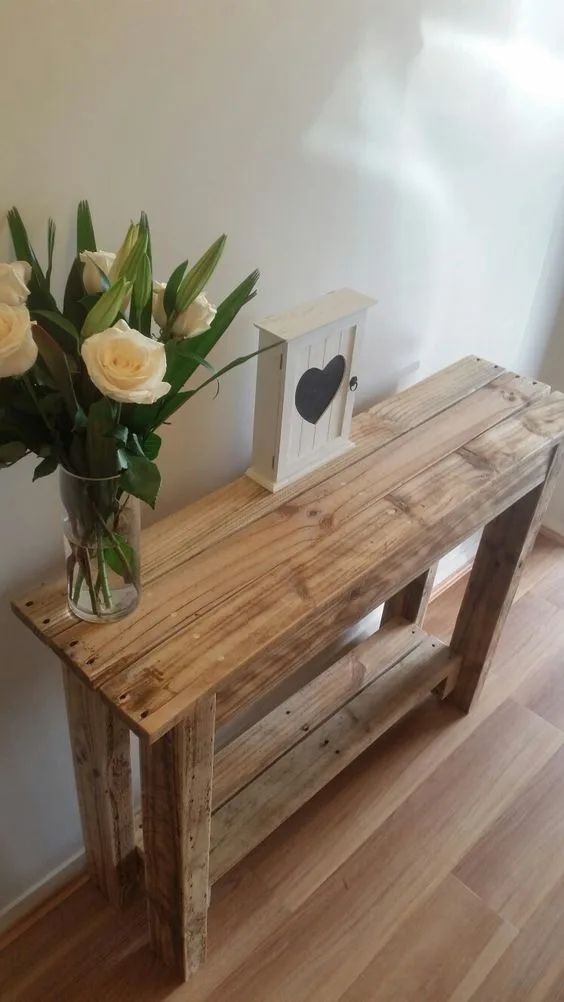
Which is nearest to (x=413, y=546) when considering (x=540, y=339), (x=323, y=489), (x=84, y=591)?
(x=323, y=489)

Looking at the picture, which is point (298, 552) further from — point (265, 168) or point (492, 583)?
point (492, 583)

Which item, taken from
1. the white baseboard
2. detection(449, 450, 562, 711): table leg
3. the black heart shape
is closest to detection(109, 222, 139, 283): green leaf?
the black heart shape

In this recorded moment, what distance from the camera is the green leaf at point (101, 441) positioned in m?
0.80

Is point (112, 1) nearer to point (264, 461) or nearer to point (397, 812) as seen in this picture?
point (264, 461)

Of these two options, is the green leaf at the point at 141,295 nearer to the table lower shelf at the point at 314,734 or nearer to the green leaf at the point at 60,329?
the green leaf at the point at 60,329

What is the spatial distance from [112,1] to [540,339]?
1411mm

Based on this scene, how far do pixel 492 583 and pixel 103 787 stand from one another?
2.76 ft

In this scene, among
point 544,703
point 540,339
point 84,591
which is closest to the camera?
point 84,591

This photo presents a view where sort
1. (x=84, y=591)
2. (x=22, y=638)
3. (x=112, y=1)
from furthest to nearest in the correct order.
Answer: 1. (x=22, y=638)
2. (x=84, y=591)
3. (x=112, y=1)

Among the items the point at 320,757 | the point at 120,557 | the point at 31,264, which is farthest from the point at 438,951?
the point at 31,264

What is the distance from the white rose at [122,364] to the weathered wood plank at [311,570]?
358 millimetres

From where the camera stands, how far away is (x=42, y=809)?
1.37 meters

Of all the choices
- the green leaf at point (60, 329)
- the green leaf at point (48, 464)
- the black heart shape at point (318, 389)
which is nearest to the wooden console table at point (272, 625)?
the black heart shape at point (318, 389)

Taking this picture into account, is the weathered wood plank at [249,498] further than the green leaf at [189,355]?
Yes
